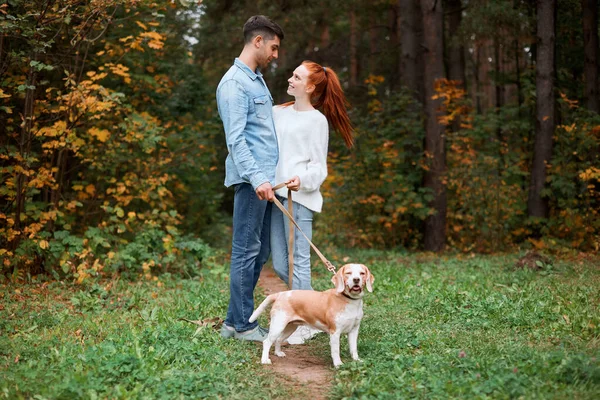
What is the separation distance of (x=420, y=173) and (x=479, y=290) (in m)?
5.91

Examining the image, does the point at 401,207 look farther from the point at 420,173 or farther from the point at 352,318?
the point at 352,318

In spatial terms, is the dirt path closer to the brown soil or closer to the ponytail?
the ponytail

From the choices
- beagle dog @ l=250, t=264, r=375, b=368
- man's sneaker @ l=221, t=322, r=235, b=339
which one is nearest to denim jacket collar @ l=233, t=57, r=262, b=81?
beagle dog @ l=250, t=264, r=375, b=368

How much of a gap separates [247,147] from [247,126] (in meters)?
0.29

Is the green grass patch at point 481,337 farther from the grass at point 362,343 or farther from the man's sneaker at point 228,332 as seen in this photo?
the man's sneaker at point 228,332

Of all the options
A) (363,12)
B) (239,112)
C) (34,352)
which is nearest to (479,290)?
(239,112)

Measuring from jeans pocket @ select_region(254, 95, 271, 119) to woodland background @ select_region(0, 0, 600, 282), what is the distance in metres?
3.16

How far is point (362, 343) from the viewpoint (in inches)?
198

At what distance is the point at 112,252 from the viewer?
8.40m

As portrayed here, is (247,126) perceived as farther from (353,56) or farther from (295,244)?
(353,56)

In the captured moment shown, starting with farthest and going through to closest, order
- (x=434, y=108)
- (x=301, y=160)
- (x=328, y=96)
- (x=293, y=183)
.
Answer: (x=434, y=108) < (x=328, y=96) < (x=301, y=160) < (x=293, y=183)

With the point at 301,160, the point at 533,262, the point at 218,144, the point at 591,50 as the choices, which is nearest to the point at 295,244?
the point at 301,160

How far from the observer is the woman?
17.0ft

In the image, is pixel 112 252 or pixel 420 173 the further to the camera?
pixel 420 173
